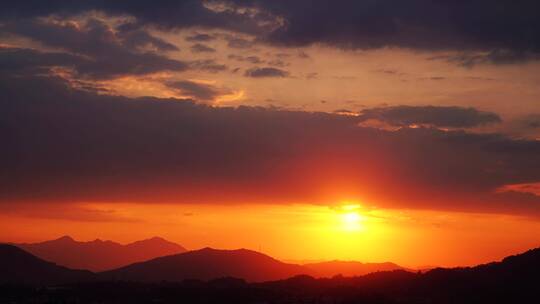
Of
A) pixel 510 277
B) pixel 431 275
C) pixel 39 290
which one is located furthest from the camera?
pixel 39 290

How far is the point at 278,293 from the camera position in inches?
6304

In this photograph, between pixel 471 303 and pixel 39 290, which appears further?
pixel 39 290

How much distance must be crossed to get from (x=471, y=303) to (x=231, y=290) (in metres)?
52.8

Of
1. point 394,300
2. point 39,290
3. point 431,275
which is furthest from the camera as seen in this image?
point 39,290

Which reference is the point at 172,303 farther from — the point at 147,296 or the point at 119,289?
the point at 119,289

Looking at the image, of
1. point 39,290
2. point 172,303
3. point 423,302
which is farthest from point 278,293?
point 39,290

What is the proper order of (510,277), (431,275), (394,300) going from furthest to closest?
(431,275)
(510,277)
(394,300)

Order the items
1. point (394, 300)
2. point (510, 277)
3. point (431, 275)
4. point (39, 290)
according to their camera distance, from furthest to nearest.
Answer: point (39, 290), point (431, 275), point (510, 277), point (394, 300)

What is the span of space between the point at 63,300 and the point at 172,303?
80.3ft

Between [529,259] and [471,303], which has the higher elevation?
[529,259]

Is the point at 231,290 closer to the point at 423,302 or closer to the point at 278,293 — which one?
the point at 278,293

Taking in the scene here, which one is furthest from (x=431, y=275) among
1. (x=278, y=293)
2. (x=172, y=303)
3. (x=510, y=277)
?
(x=172, y=303)

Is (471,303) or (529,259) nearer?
(471,303)

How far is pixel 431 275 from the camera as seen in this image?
165 meters
